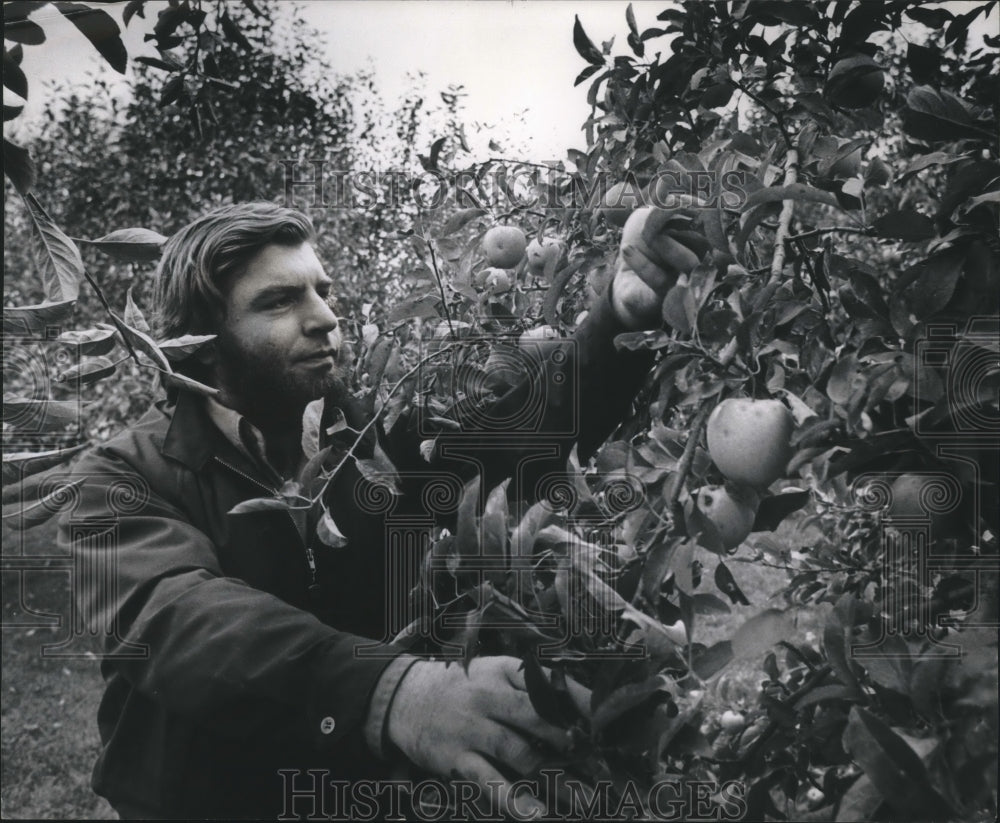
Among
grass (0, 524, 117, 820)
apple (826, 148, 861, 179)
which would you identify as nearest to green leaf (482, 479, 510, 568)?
apple (826, 148, 861, 179)

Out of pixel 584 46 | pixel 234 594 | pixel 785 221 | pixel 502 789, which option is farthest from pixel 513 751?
pixel 584 46

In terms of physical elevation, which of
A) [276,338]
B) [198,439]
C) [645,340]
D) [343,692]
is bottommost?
[343,692]

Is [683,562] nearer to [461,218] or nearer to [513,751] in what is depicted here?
[513,751]

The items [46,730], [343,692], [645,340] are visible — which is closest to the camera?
[645,340]

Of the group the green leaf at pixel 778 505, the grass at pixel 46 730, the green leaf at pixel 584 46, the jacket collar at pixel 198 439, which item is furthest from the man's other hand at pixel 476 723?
the grass at pixel 46 730

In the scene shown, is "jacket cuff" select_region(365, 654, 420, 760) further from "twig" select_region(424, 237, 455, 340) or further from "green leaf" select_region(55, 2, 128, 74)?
"green leaf" select_region(55, 2, 128, 74)

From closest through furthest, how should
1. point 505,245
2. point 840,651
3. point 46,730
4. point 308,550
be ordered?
point 840,651 → point 308,550 → point 505,245 → point 46,730

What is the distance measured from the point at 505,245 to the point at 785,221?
431 millimetres

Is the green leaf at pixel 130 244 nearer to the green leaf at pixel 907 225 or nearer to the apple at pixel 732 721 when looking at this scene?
the green leaf at pixel 907 225

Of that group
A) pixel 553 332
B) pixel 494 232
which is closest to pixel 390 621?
pixel 553 332

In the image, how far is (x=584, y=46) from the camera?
911 millimetres

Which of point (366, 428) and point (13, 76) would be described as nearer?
point (13, 76)

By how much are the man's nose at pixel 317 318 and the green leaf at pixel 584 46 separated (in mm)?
432

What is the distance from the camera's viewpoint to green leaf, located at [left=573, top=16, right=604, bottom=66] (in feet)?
2.96
